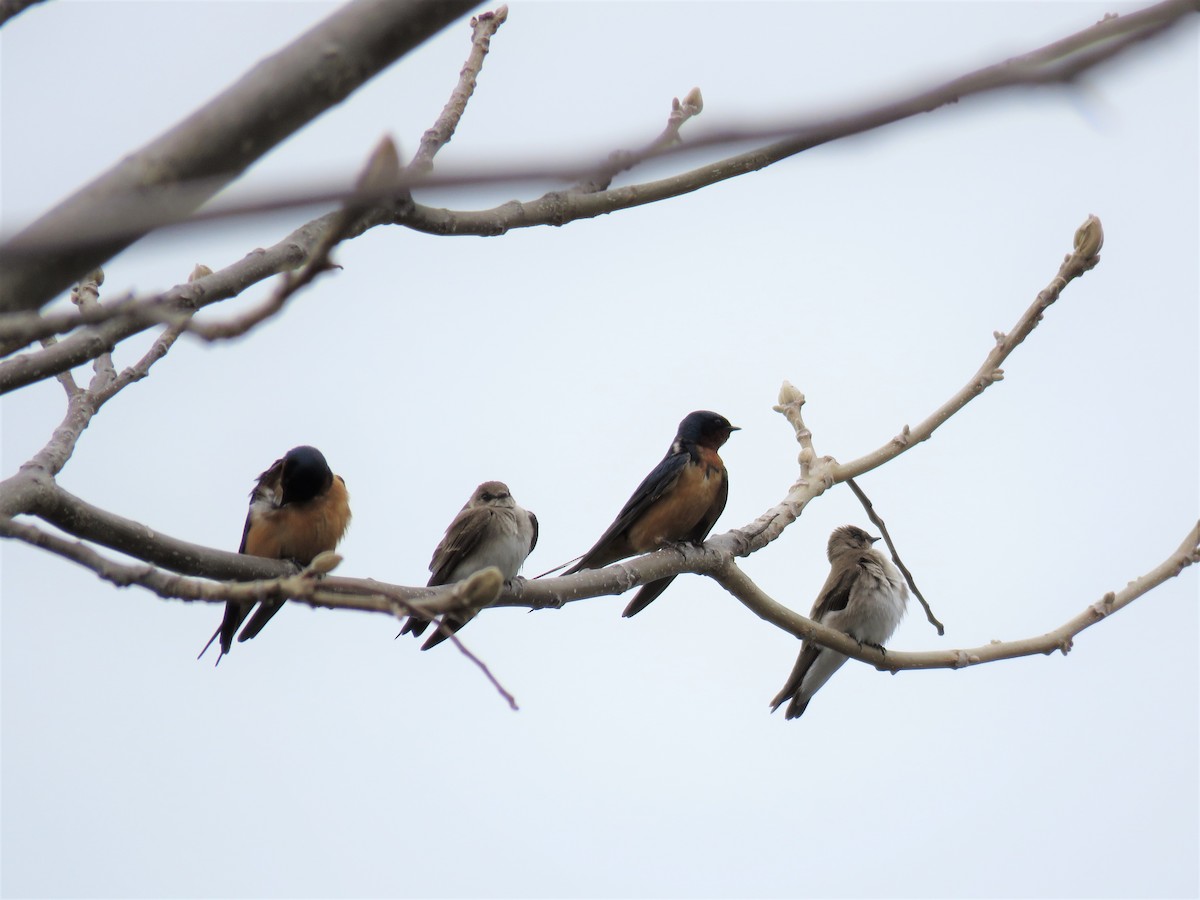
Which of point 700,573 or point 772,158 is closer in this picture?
point 772,158

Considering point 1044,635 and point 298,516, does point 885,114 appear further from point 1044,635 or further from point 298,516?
point 298,516

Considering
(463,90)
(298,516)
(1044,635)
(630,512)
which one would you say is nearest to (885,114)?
(463,90)

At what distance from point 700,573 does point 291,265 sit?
305 centimetres

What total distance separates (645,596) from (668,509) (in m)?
0.86

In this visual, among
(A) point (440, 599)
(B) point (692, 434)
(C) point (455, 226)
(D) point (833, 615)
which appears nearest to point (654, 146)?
(A) point (440, 599)

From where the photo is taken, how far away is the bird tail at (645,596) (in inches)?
311

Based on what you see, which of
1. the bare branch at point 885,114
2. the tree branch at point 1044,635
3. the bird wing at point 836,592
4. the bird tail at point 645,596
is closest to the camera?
the bare branch at point 885,114

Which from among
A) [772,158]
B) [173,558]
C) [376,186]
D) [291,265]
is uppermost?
[772,158]

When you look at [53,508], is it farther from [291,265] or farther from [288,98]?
[288,98]

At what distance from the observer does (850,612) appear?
10.4 metres

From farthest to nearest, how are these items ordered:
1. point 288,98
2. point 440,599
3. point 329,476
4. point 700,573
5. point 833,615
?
point 833,615, point 329,476, point 700,573, point 440,599, point 288,98

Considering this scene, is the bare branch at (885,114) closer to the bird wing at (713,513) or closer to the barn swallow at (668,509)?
the barn swallow at (668,509)

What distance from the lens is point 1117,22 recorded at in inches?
45.5

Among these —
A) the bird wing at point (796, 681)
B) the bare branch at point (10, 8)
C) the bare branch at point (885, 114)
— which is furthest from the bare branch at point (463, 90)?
the bird wing at point (796, 681)
